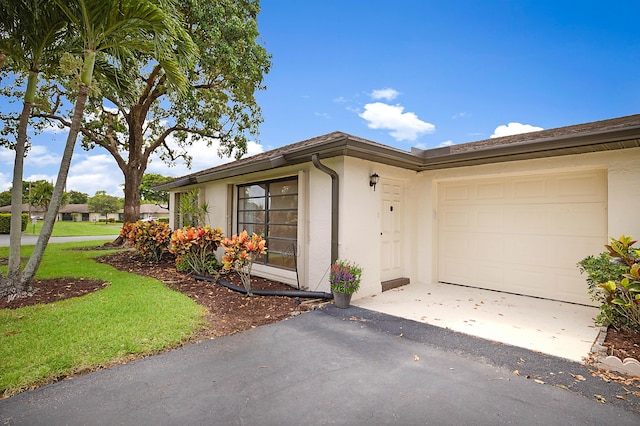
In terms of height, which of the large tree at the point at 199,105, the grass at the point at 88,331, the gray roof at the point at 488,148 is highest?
the large tree at the point at 199,105

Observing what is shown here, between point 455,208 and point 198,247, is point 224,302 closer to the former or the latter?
point 198,247

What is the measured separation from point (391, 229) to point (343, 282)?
210 centimetres

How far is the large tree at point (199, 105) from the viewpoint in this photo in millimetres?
9820

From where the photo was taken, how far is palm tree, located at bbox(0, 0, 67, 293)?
17.0 feet

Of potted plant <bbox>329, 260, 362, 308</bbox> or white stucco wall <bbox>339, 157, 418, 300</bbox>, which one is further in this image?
white stucco wall <bbox>339, 157, 418, 300</bbox>

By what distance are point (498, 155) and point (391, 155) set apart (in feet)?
5.57

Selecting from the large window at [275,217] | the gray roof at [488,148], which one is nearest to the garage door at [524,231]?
the gray roof at [488,148]

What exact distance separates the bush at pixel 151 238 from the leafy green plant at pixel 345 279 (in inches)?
247

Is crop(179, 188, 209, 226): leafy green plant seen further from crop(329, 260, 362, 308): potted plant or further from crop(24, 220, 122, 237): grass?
crop(24, 220, 122, 237): grass

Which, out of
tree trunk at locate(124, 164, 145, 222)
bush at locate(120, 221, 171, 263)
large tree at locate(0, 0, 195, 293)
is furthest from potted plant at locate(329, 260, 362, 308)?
tree trunk at locate(124, 164, 145, 222)

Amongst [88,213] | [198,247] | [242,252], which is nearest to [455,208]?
[242,252]

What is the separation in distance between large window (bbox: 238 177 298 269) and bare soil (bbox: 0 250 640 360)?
0.60m

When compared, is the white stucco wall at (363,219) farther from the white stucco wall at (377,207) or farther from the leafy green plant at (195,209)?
the leafy green plant at (195,209)

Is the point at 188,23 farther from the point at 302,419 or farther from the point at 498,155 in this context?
the point at 302,419
